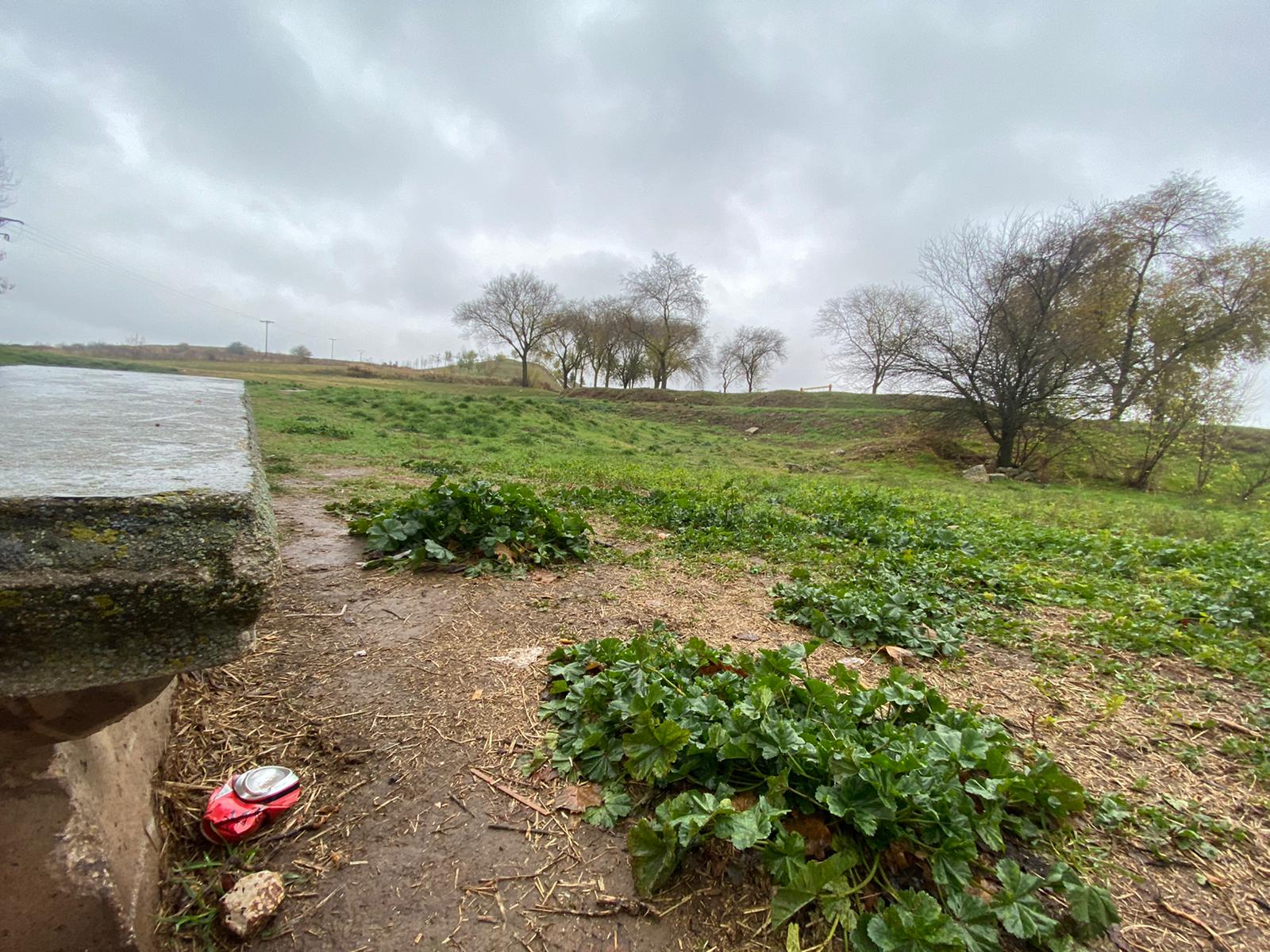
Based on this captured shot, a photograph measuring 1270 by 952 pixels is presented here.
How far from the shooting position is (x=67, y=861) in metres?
1.19

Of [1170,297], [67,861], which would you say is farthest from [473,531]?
[1170,297]

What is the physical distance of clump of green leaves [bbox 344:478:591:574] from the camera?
13.6ft

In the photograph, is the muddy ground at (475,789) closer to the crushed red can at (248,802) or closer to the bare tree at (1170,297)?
the crushed red can at (248,802)

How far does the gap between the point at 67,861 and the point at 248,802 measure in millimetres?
510

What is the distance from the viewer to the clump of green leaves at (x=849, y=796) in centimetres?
146

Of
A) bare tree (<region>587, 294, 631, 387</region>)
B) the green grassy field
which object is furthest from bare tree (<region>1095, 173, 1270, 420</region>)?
bare tree (<region>587, 294, 631, 387</region>)

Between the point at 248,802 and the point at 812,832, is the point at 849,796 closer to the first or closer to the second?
the point at 812,832

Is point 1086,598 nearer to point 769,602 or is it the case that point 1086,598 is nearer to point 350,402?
point 769,602

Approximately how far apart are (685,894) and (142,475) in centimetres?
177

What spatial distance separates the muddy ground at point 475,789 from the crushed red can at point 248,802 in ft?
0.16

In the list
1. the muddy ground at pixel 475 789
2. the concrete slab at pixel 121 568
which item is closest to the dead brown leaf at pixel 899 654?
the muddy ground at pixel 475 789

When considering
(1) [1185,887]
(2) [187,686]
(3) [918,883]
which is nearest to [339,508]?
(2) [187,686]

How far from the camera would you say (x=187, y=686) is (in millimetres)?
2195

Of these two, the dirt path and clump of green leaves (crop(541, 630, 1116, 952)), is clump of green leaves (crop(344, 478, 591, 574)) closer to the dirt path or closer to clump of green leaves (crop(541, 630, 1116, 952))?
the dirt path
